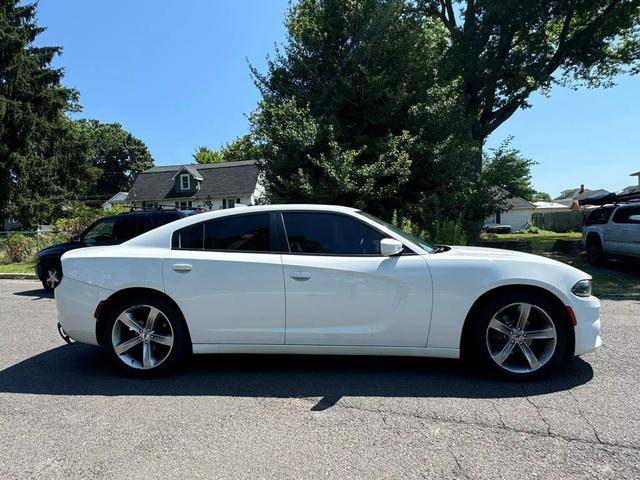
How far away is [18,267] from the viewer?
1402cm

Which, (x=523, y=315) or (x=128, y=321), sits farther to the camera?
(x=128, y=321)

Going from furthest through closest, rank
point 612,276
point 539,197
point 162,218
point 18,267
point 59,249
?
1. point 539,197
2. point 18,267
3. point 612,276
4. point 59,249
5. point 162,218

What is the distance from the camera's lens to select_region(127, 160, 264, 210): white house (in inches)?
1506

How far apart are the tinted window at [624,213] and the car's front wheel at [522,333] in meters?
9.68

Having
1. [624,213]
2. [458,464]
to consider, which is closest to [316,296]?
[458,464]

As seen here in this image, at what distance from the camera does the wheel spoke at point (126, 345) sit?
4.08m

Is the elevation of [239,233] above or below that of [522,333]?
above

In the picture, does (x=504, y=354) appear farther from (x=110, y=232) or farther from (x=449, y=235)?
(x=110, y=232)

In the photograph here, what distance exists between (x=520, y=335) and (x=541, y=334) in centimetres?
19

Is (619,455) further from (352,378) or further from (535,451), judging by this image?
(352,378)

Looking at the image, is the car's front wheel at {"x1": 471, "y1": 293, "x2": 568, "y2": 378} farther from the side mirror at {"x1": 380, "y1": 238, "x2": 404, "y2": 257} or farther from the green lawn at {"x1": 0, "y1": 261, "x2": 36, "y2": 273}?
the green lawn at {"x1": 0, "y1": 261, "x2": 36, "y2": 273}

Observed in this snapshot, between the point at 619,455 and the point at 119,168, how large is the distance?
2944 inches

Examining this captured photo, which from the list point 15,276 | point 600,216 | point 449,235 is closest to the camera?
point 449,235

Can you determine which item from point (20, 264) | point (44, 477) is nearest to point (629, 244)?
point (44, 477)
